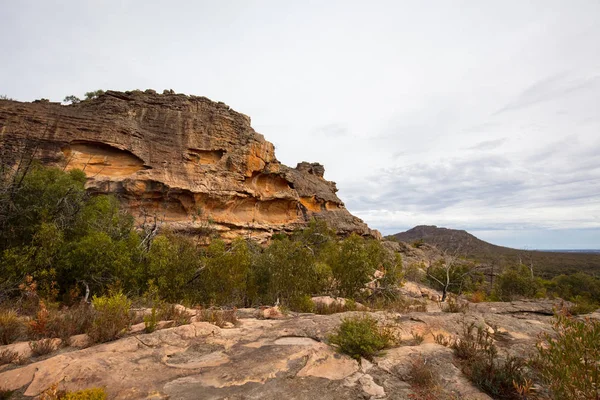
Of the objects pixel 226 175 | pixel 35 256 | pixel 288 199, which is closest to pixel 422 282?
pixel 288 199

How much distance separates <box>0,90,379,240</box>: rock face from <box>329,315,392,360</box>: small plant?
18.9 m

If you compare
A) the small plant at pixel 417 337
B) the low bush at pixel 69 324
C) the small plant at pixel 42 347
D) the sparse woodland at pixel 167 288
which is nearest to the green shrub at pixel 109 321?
the sparse woodland at pixel 167 288

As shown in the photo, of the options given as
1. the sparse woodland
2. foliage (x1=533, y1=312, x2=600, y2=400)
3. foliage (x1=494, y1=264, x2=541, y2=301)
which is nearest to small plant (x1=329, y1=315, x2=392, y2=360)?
the sparse woodland

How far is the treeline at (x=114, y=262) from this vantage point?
8031 mm

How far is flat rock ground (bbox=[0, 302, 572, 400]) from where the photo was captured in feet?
10.6

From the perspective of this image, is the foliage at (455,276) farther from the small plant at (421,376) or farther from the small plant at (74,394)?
the small plant at (74,394)

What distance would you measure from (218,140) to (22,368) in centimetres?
2326

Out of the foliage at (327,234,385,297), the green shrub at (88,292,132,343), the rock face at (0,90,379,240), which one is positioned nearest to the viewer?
the green shrub at (88,292,132,343)

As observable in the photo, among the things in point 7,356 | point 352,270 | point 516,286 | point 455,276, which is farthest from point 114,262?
point 516,286

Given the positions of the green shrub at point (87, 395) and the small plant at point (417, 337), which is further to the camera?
the small plant at point (417, 337)

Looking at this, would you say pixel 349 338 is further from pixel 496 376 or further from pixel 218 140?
pixel 218 140

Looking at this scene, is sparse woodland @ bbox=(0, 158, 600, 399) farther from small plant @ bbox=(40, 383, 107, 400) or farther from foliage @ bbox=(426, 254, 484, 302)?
foliage @ bbox=(426, 254, 484, 302)

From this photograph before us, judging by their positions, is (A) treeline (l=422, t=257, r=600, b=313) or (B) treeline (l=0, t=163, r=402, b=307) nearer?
(B) treeline (l=0, t=163, r=402, b=307)

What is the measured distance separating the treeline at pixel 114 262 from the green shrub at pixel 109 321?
11.4 ft
